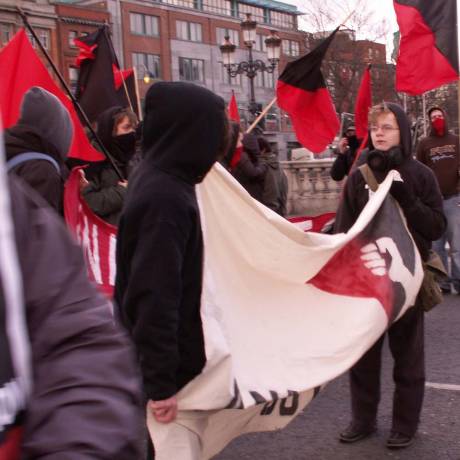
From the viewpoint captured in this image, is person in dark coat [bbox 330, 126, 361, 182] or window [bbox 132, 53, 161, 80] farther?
window [bbox 132, 53, 161, 80]

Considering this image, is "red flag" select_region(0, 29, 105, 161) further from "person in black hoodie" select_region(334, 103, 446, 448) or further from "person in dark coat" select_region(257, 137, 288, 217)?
"person in black hoodie" select_region(334, 103, 446, 448)

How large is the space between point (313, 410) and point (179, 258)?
2.47 meters

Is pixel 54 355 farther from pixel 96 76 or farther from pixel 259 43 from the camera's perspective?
pixel 259 43

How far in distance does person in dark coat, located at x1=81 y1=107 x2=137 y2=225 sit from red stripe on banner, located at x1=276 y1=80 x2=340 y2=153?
2.87 metres

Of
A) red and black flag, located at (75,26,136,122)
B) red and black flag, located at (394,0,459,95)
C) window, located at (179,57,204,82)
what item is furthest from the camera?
window, located at (179,57,204,82)

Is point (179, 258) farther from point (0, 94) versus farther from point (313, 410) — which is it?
point (0, 94)

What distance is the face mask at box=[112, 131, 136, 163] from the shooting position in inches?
222

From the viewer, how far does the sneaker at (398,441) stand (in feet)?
13.0

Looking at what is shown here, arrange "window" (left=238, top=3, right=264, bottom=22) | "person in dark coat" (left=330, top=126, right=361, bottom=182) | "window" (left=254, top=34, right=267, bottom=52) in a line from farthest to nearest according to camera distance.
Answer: "window" (left=238, top=3, right=264, bottom=22), "window" (left=254, top=34, right=267, bottom=52), "person in dark coat" (left=330, top=126, right=361, bottom=182)

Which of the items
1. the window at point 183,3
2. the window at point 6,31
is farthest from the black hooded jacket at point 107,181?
the window at point 183,3

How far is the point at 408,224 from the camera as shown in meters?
3.86

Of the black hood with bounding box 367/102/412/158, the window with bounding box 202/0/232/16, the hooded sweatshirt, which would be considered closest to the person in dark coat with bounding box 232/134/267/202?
the hooded sweatshirt

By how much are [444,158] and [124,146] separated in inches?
161

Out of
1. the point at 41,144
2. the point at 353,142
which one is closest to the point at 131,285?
the point at 41,144
